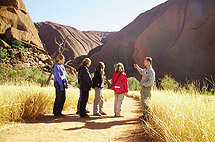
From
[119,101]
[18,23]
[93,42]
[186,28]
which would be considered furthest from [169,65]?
[93,42]

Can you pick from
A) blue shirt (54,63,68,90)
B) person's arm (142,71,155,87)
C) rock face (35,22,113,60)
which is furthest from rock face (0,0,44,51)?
rock face (35,22,113,60)

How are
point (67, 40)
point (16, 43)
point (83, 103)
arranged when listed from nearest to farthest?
point (83, 103)
point (16, 43)
point (67, 40)

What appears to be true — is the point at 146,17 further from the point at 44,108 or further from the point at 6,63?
the point at 44,108

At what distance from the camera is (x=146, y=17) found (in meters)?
58.8

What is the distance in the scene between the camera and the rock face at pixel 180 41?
130 feet

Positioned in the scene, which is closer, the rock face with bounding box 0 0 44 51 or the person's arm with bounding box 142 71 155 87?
the person's arm with bounding box 142 71 155 87

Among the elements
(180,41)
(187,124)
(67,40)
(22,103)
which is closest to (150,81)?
(187,124)

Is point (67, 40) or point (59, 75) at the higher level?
point (67, 40)

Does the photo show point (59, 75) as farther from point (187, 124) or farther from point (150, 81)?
point (187, 124)

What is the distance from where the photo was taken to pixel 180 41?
43.7 meters

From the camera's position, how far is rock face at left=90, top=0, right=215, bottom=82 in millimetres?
39531

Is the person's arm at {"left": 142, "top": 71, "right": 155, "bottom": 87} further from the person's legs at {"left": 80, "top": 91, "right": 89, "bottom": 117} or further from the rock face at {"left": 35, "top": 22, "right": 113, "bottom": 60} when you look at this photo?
the rock face at {"left": 35, "top": 22, "right": 113, "bottom": 60}

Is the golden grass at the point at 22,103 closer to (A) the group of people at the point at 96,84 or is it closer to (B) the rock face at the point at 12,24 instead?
(A) the group of people at the point at 96,84

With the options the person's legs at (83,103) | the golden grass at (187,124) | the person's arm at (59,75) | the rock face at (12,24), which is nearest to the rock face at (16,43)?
the rock face at (12,24)
